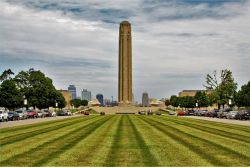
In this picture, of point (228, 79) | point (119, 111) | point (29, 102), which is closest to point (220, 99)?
point (228, 79)

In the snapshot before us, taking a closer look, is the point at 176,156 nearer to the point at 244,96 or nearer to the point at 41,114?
the point at 41,114

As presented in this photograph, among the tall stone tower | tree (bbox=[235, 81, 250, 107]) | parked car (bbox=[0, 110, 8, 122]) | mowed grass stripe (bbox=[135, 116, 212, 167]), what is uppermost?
the tall stone tower

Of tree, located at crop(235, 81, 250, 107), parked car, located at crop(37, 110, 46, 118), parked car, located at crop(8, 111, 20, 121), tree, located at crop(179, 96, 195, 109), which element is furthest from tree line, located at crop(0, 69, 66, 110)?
tree, located at crop(179, 96, 195, 109)

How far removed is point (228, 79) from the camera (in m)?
122

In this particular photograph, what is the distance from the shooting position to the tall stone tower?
489 feet

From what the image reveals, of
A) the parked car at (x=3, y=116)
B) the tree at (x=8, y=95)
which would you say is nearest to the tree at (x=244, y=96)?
the tree at (x=8, y=95)

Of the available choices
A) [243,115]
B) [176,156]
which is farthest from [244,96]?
[176,156]

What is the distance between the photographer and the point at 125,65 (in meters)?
151

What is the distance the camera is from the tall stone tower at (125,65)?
489ft

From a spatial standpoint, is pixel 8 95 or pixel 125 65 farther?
pixel 125 65

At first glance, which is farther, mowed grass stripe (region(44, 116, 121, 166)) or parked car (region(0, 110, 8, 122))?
parked car (region(0, 110, 8, 122))

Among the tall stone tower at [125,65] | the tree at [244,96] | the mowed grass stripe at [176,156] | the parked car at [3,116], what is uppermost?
the tall stone tower at [125,65]

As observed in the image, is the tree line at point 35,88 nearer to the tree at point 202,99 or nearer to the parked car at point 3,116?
the parked car at point 3,116

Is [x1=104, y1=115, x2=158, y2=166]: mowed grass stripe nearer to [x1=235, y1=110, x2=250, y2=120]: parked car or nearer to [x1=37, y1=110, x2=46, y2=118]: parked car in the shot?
[x1=235, y1=110, x2=250, y2=120]: parked car
